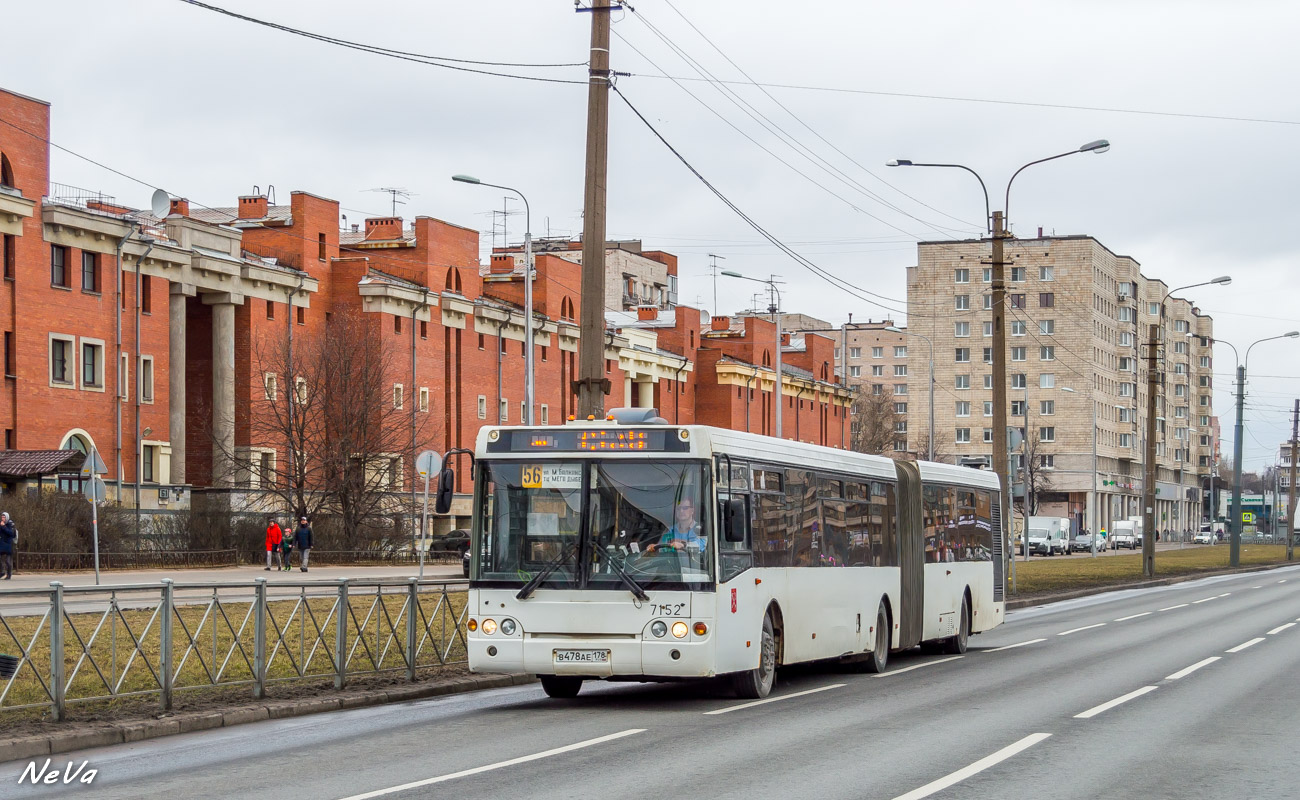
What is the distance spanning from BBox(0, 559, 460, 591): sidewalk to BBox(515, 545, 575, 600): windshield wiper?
2075 centimetres

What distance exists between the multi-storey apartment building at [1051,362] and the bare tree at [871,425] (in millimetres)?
3225

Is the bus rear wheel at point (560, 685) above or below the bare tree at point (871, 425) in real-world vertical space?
below

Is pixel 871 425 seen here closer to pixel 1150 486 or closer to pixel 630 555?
pixel 1150 486

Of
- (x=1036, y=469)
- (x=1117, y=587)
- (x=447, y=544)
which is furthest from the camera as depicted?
(x=1036, y=469)

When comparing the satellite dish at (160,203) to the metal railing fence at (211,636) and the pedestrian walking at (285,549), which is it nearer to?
the pedestrian walking at (285,549)

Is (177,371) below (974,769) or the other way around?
the other way around

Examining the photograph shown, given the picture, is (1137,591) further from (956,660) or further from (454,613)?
(454,613)

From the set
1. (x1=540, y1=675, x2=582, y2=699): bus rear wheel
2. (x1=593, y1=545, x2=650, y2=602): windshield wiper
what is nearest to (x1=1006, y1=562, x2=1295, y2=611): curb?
(x1=540, y1=675, x2=582, y2=699): bus rear wheel

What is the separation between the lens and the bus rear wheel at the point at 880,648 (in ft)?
66.4

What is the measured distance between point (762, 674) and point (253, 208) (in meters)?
65.2

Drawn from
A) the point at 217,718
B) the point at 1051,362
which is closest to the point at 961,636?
the point at 217,718

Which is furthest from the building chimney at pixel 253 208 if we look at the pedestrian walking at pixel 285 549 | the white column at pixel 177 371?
the pedestrian walking at pixel 285 549

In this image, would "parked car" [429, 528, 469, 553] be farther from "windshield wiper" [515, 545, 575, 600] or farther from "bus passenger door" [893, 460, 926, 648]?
"windshield wiper" [515, 545, 575, 600]

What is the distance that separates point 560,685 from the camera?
55.1 ft
